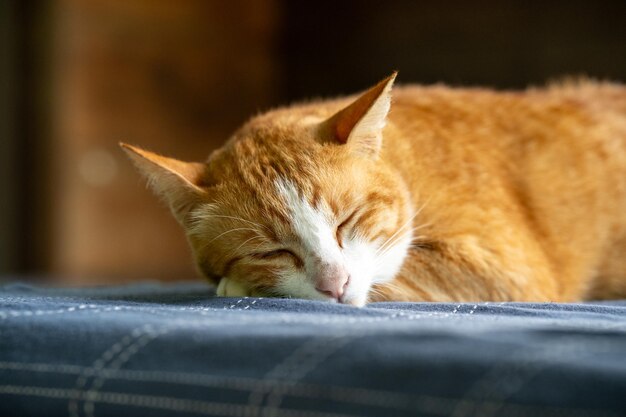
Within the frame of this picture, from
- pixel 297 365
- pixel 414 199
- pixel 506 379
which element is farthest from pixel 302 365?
pixel 414 199

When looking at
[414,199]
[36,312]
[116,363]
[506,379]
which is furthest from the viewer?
[414,199]

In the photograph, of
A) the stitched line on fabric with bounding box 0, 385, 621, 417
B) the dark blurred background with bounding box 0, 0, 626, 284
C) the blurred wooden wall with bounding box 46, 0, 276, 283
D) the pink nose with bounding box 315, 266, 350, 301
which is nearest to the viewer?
the stitched line on fabric with bounding box 0, 385, 621, 417

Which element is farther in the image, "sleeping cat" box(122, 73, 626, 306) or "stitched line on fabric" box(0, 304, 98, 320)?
"sleeping cat" box(122, 73, 626, 306)

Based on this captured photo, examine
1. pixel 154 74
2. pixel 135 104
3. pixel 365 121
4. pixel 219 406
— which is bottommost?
pixel 219 406

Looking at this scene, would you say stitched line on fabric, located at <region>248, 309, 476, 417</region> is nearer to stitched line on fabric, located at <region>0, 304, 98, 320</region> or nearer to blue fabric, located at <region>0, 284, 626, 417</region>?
blue fabric, located at <region>0, 284, 626, 417</region>

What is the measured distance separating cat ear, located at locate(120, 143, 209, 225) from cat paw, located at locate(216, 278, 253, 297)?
159 millimetres

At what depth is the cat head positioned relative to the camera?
1217mm

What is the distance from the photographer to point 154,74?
4.53 m

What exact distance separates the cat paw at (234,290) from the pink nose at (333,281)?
17cm

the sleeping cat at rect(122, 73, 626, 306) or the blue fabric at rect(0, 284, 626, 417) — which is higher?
the sleeping cat at rect(122, 73, 626, 306)

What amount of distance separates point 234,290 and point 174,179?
0.72 ft

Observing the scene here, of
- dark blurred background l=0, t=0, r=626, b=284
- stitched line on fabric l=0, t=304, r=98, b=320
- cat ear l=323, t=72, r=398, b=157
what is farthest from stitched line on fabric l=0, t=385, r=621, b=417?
dark blurred background l=0, t=0, r=626, b=284

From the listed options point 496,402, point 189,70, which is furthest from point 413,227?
point 189,70

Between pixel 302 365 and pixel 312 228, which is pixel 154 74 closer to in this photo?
pixel 312 228
